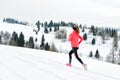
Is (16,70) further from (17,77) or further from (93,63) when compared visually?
(93,63)

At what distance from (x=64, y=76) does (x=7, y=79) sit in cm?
190

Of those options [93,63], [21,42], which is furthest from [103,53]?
[93,63]

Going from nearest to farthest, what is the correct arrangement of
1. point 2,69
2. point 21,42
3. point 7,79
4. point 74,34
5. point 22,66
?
point 7,79, point 2,69, point 22,66, point 74,34, point 21,42

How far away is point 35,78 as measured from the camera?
9930 mm

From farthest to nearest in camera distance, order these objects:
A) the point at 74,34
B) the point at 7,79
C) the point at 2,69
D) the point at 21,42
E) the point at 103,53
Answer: the point at 103,53, the point at 21,42, the point at 74,34, the point at 2,69, the point at 7,79

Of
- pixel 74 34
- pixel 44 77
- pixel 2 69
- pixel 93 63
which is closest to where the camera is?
pixel 44 77

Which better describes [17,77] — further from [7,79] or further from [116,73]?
[116,73]

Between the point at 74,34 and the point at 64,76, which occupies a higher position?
the point at 74,34

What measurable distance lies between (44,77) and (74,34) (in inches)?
150

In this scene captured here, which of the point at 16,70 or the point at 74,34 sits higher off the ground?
the point at 74,34

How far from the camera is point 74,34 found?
1368cm

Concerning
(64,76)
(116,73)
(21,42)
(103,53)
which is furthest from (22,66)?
(103,53)

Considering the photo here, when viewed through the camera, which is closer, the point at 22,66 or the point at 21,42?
the point at 22,66

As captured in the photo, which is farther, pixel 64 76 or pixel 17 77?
pixel 64 76
